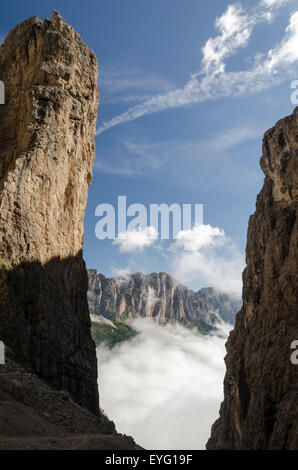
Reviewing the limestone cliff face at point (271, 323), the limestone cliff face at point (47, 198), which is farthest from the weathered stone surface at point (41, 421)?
the limestone cliff face at point (271, 323)

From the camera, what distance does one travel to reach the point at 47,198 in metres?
25.9

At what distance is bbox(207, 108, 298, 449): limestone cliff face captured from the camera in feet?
71.2

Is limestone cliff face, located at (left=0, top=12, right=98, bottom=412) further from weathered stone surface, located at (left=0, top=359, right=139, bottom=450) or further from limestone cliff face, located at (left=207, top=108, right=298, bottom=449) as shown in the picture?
limestone cliff face, located at (left=207, top=108, right=298, bottom=449)

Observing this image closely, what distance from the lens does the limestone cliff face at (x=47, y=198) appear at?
2100 centimetres

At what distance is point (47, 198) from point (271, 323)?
21.8 meters

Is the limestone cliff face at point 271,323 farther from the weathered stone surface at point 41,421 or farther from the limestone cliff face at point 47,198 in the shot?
the limestone cliff face at point 47,198

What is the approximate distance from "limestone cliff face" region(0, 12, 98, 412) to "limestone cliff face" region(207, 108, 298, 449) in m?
13.6

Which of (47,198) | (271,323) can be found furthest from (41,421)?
(271,323)

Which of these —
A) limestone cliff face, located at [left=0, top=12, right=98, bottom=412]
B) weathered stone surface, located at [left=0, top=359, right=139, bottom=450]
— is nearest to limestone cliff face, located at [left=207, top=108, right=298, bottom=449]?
weathered stone surface, located at [left=0, top=359, right=139, bottom=450]

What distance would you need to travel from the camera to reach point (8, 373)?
615 inches

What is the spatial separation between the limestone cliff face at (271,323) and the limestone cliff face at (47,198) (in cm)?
1361

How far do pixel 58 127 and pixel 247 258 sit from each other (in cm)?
2856

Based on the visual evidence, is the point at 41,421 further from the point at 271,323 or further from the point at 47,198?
the point at 271,323
